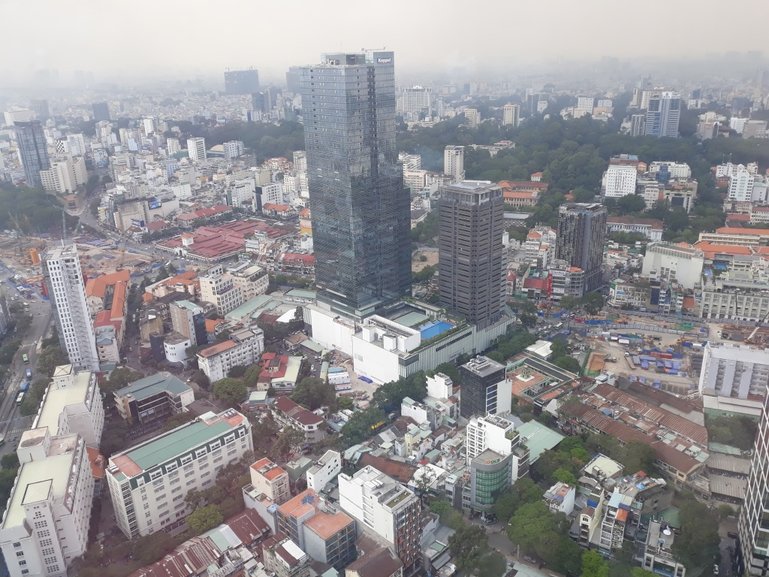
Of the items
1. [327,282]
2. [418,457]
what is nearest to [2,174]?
[327,282]

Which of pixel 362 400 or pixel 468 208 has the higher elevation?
pixel 468 208

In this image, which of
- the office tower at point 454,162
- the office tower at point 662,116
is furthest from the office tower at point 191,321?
the office tower at point 662,116

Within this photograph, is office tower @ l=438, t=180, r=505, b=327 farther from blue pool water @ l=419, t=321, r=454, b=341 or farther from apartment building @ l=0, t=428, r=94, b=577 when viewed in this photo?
apartment building @ l=0, t=428, r=94, b=577

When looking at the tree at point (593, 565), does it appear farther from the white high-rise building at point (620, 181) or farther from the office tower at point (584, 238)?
the white high-rise building at point (620, 181)

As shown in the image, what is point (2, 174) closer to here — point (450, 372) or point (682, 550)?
point (450, 372)

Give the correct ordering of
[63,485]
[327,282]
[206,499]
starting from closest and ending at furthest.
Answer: [63,485] < [206,499] < [327,282]

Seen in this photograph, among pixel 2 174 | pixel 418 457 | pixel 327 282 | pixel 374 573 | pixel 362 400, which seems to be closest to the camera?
pixel 374 573

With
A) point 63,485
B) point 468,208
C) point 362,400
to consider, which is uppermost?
point 468,208
